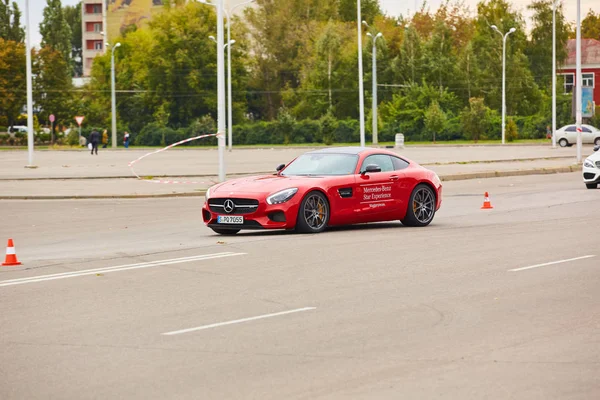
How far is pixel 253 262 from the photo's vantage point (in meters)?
13.5

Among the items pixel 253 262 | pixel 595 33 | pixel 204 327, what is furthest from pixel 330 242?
pixel 595 33

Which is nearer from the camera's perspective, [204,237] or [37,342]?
[37,342]

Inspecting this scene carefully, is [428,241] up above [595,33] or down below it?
below

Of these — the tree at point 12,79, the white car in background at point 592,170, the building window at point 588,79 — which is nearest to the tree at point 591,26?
the building window at point 588,79

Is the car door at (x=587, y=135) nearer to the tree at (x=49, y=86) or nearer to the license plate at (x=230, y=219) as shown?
the tree at (x=49, y=86)

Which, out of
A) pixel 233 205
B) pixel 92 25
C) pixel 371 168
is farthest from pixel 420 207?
pixel 92 25

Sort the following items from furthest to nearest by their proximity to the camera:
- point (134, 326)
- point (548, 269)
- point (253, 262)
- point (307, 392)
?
point (253, 262), point (548, 269), point (134, 326), point (307, 392)

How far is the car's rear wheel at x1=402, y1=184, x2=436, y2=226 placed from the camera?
18.4 metres

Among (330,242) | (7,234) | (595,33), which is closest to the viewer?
(330,242)

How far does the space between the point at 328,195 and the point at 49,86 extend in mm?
91085

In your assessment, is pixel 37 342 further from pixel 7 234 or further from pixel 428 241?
pixel 7 234

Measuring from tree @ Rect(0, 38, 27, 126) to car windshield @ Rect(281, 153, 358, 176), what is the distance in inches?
3474

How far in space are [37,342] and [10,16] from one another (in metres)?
119

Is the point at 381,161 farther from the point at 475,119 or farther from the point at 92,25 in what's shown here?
the point at 92,25
